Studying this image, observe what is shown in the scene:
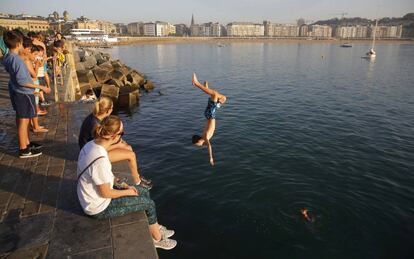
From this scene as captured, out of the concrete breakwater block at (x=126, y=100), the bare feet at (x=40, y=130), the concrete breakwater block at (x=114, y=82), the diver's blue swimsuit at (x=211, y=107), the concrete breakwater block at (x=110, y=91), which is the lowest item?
the concrete breakwater block at (x=126, y=100)

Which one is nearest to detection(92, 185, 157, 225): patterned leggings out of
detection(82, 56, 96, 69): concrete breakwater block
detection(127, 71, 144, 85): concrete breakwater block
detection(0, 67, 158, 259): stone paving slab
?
detection(0, 67, 158, 259): stone paving slab

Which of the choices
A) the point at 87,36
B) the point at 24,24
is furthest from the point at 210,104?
the point at 24,24

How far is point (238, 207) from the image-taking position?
8.94m

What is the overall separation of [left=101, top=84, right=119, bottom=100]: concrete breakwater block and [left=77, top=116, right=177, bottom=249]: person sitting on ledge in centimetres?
1938

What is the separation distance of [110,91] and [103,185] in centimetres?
2010

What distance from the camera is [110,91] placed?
76.0 ft

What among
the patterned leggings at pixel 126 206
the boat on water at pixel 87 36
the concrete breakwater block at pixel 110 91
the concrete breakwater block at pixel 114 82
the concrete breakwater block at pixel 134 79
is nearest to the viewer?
the patterned leggings at pixel 126 206

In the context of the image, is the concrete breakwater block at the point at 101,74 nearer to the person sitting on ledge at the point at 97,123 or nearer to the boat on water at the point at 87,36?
the person sitting on ledge at the point at 97,123

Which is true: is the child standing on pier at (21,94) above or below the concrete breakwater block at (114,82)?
above

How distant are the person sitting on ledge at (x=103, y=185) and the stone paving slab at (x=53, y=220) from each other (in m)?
0.20

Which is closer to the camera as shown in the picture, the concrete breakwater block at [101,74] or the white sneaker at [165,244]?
the white sneaker at [165,244]

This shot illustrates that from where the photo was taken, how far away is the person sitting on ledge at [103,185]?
440cm

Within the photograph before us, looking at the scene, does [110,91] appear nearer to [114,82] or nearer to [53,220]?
[114,82]

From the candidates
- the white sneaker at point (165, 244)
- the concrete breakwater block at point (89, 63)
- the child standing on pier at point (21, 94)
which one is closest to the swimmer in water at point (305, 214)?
the white sneaker at point (165, 244)
